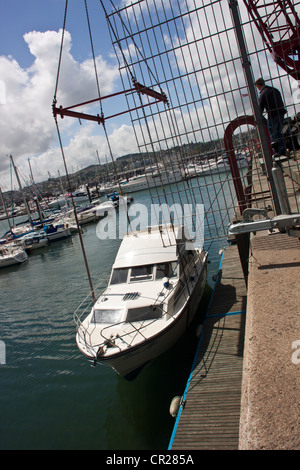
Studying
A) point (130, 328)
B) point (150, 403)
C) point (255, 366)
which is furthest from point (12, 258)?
point (255, 366)

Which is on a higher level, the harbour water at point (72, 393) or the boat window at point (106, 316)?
the boat window at point (106, 316)

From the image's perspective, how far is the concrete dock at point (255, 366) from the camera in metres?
2.24

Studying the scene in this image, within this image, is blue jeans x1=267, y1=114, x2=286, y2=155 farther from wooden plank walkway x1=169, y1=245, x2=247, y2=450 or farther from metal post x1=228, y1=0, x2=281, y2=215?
wooden plank walkway x1=169, y1=245, x2=247, y2=450

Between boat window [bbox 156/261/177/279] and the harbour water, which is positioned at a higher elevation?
boat window [bbox 156/261/177/279]

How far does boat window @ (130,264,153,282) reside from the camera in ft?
33.0

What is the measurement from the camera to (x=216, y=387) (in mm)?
6793

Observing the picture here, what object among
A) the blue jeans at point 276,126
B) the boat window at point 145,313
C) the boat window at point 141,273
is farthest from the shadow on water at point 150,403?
the blue jeans at point 276,126

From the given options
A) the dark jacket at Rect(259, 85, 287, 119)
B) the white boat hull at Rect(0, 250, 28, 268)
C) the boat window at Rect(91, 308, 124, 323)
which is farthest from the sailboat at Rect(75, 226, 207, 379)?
the white boat hull at Rect(0, 250, 28, 268)

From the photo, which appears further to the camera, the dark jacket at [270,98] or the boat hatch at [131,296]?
the boat hatch at [131,296]

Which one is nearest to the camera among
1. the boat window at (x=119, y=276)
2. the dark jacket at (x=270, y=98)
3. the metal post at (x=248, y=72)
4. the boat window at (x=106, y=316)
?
the metal post at (x=248, y=72)

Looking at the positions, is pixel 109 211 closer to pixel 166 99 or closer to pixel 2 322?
pixel 2 322

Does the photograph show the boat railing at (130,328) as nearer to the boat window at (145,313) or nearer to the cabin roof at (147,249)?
the boat window at (145,313)

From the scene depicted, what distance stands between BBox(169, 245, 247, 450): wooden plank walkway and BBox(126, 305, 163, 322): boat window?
1376mm

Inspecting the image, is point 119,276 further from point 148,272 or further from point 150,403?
point 150,403
